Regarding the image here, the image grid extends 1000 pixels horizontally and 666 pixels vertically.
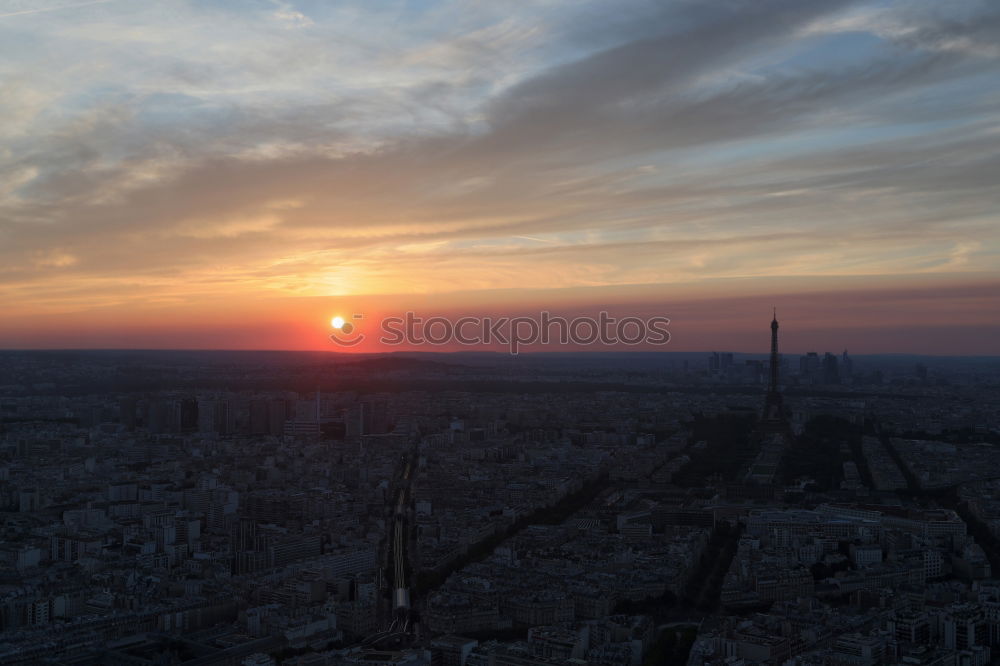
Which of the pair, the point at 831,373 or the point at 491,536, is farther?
the point at 831,373

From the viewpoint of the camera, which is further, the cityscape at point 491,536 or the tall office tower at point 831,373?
the tall office tower at point 831,373

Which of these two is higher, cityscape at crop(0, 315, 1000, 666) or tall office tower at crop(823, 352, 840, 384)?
tall office tower at crop(823, 352, 840, 384)

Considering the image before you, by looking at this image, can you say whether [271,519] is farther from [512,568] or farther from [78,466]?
[78,466]

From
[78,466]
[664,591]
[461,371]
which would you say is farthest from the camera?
[461,371]

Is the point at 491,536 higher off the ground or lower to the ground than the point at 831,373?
lower

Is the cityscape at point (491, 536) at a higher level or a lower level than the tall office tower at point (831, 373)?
lower

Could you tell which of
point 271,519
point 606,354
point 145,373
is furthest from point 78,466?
point 606,354

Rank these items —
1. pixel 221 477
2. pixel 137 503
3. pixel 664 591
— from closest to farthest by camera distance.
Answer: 1. pixel 664 591
2. pixel 137 503
3. pixel 221 477

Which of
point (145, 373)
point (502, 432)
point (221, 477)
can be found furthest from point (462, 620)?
point (145, 373)

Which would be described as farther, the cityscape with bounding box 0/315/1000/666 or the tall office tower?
the tall office tower

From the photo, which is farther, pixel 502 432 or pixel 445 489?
pixel 502 432
